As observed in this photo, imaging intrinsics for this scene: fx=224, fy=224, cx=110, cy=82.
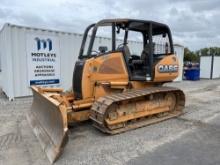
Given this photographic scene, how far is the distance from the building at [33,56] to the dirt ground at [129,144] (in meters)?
3.15

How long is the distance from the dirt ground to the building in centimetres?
315

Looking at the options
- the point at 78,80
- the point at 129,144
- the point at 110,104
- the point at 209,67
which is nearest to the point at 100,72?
the point at 78,80

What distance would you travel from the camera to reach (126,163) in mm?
3521

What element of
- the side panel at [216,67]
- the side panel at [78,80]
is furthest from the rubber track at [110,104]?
the side panel at [216,67]

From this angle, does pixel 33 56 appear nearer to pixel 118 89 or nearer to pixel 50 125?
pixel 118 89

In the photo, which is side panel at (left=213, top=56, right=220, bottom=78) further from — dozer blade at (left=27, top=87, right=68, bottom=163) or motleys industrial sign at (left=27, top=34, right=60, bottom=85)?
dozer blade at (left=27, top=87, right=68, bottom=163)

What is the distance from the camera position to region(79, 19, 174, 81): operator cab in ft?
17.2

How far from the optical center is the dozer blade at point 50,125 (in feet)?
11.7

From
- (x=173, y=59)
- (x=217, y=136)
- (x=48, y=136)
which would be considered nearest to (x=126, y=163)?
(x=48, y=136)

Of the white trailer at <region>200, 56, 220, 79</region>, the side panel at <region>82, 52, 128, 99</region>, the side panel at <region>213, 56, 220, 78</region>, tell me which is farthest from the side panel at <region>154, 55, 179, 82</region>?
the side panel at <region>213, 56, 220, 78</region>

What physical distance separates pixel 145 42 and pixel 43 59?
4.89 metres

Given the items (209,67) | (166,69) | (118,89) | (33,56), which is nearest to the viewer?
(118,89)

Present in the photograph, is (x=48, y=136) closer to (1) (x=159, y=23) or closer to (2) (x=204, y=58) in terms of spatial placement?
(1) (x=159, y=23)

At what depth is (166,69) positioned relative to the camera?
590 cm
